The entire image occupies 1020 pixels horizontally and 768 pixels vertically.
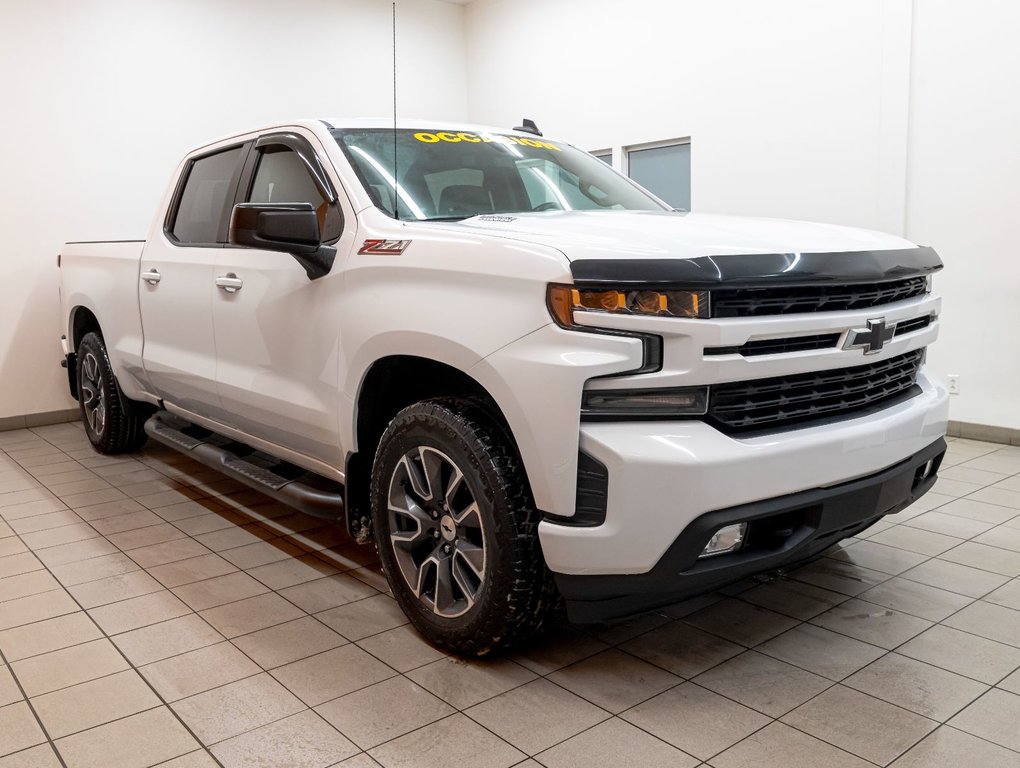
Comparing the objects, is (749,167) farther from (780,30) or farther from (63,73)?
(63,73)

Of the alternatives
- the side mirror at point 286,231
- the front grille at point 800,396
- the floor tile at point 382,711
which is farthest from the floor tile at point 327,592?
the front grille at point 800,396

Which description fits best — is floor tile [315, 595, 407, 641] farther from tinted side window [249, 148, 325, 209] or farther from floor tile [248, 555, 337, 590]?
tinted side window [249, 148, 325, 209]

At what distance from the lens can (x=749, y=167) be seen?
6371mm

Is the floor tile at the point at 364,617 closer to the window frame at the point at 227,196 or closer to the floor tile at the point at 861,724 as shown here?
the floor tile at the point at 861,724

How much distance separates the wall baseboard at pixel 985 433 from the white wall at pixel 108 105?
5.67m

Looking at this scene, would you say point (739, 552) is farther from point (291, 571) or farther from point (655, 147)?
point (655, 147)

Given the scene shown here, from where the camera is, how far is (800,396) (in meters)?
2.28

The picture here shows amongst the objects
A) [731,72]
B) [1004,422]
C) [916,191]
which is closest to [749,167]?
[731,72]

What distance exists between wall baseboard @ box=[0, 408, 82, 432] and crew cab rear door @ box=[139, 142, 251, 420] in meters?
2.92

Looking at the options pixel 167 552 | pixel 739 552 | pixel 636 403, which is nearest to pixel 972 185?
pixel 739 552

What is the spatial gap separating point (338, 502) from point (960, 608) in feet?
6.81

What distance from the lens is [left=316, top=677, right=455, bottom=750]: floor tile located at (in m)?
2.23

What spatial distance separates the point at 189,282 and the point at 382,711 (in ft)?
7.29

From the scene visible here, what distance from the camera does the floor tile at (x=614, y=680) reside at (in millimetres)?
2369
